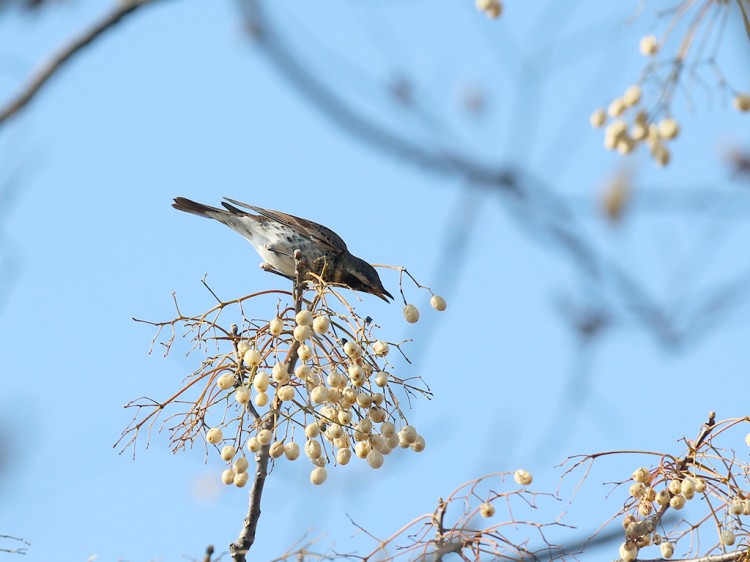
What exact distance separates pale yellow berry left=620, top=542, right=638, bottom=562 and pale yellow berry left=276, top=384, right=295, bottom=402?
136cm

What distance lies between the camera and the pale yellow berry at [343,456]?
461cm

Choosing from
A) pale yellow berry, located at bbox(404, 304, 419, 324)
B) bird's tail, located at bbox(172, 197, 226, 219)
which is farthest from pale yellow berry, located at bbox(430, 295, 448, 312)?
bird's tail, located at bbox(172, 197, 226, 219)

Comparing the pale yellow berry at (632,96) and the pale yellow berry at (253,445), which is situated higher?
the pale yellow berry at (632,96)

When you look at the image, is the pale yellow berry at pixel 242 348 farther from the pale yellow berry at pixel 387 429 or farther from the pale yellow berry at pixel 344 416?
the pale yellow berry at pixel 387 429

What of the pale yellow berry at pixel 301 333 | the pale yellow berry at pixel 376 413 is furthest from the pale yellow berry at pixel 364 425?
the pale yellow berry at pixel 301 333

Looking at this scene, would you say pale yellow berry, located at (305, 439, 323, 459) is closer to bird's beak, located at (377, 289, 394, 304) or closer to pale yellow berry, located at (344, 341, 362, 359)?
pale yellow berry, located at (344, 341, 362, 359)

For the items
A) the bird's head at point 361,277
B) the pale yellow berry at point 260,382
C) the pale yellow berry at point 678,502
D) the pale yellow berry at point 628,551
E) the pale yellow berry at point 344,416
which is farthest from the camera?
the bird's head at point 361,277

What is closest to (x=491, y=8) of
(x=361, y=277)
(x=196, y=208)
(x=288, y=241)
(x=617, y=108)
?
(x=617, y=108)

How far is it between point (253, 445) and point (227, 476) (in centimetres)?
18

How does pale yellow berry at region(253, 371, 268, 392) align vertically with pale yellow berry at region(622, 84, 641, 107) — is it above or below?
below

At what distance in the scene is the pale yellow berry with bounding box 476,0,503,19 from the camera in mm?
4363

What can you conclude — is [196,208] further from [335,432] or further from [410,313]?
[335,432]

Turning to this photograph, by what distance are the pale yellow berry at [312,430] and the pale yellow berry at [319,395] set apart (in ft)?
0.36

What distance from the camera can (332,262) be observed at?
842 cm
